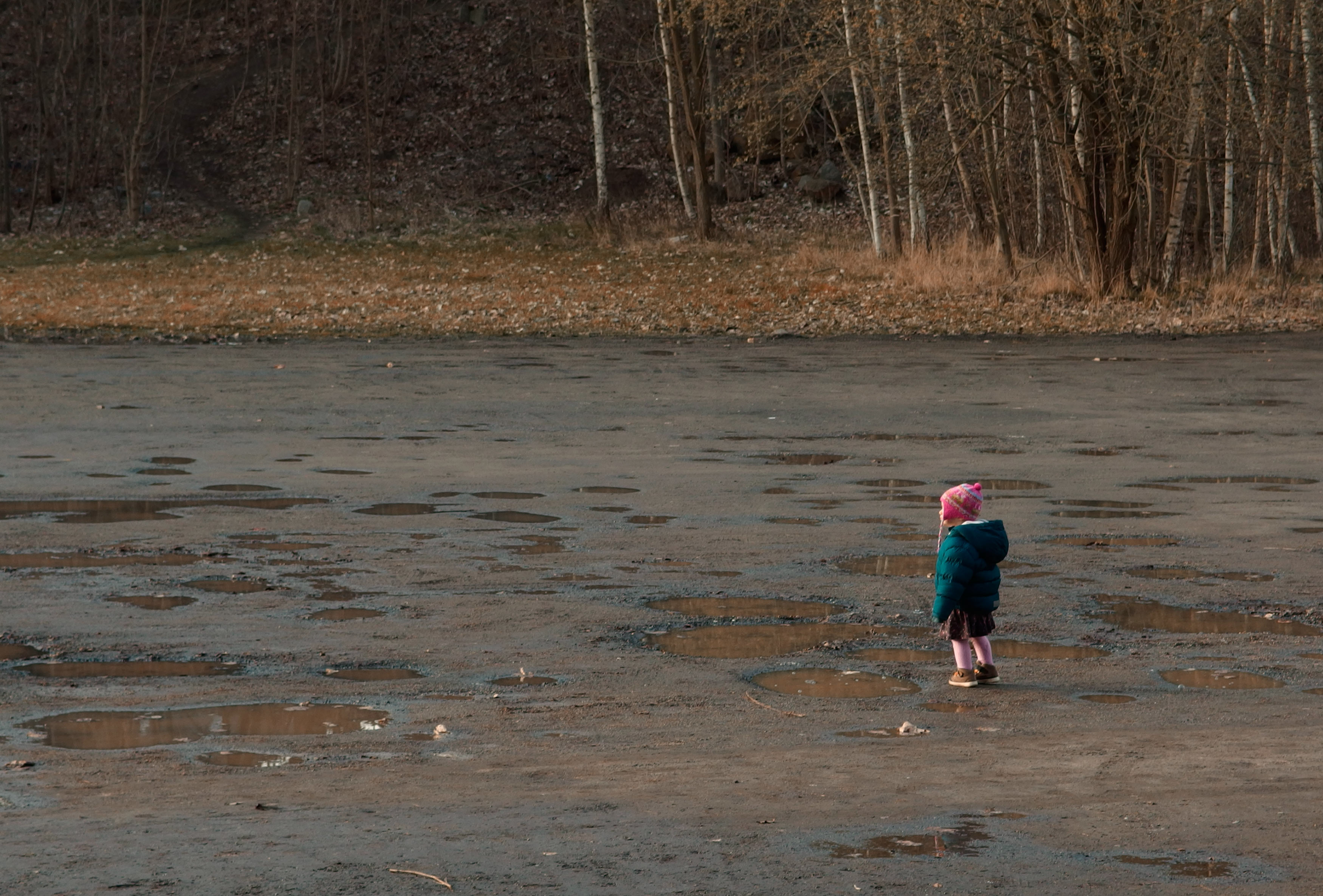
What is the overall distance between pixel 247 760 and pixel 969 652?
9.45ft

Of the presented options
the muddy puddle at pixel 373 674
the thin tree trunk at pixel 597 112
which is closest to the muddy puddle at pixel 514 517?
the muddy puddle at pixel 373 674

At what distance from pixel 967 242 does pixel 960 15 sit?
26.1 ft

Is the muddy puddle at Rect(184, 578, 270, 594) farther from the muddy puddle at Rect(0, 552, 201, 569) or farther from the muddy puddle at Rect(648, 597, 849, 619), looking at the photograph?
the muddy puddle at Rect(648, 597, 849, 619)

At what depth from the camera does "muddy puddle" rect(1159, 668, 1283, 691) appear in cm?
690

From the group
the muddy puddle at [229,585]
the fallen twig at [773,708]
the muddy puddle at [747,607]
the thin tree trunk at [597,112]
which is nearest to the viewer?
the fallen twig at [773,708]

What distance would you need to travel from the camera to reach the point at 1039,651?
7625 mm

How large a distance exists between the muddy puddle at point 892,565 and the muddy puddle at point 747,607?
821mm

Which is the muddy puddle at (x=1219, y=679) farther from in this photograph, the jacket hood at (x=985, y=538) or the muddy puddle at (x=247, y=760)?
the muddy puddle at (x=247, y=760)

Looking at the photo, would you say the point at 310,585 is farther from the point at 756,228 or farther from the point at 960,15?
the point at 756,228

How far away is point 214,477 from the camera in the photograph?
41.3 ft

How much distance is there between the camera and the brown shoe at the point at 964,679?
6.98 metres

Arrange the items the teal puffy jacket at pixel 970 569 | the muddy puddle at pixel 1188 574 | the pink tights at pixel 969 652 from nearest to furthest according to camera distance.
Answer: the pink tights at pixel 969 652
the teal puffy jacket at pixel 970 569
the muddy puddle at pixel 1188 574

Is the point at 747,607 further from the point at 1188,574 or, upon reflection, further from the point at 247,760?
the point at 247,760

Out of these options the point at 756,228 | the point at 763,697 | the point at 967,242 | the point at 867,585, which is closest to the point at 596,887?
the point at 763,697
